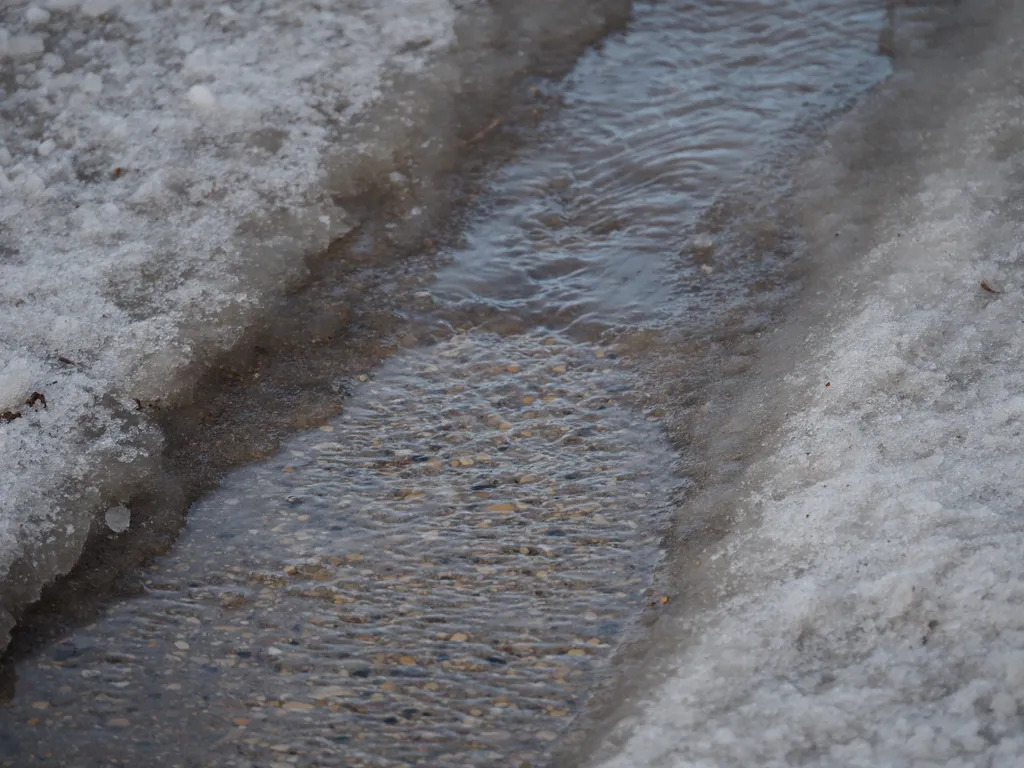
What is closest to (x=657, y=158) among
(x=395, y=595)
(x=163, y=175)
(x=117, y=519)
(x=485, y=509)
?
(x=163, y=175)

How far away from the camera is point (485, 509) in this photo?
4.12 metres

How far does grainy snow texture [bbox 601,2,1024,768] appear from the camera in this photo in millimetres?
3055

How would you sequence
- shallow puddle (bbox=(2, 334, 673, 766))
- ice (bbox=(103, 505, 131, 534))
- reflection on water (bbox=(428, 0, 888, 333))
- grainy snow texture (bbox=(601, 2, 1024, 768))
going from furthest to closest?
reflection on water (bbox=(428, 0, 888, 333)) < ice (bbox=(103, 505, 131, 534)) < shallow puddle (bbox=(2, 334, 673, 766)) < grainy snow texture (bbox=(601, 2, 1024, 768))

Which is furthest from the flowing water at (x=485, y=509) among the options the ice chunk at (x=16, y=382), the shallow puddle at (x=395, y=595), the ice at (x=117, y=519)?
the ice chunk at (x=16, y=382)

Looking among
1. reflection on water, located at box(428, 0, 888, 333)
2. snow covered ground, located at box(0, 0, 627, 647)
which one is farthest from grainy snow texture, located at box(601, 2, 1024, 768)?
snow covered ground, located at box(0, 0, 627, 647)

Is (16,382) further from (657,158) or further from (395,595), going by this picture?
(657,158)

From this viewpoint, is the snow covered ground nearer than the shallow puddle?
No

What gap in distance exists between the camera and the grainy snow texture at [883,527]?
120 inches

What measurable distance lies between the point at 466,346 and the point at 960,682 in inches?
98.3

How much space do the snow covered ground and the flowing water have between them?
1.52ft

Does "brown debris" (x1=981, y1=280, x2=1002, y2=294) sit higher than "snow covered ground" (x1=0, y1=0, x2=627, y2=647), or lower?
lower

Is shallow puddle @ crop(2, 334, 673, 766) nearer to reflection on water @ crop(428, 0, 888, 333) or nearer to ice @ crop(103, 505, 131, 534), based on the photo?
ice @ crop(103, 505, 131, 534)

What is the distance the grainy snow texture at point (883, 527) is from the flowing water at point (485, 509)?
0.29 meters

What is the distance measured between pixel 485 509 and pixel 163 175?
2376 millimetres
